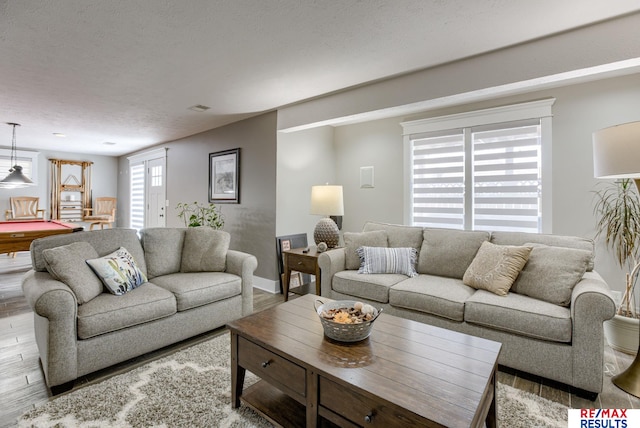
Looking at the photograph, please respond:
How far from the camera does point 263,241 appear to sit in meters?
4.25

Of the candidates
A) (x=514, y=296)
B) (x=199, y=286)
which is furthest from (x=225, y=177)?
(x=514, y=296)

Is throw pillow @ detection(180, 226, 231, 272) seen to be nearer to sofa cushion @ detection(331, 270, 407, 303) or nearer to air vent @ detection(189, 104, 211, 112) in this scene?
sofa cushion @ detection(331, 270, 407, 303)

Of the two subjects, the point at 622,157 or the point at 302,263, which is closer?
the point at 622,157

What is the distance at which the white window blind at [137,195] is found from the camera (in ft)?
22.8

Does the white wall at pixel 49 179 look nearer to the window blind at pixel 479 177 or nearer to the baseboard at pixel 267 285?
the baseboard at pixel 267 285

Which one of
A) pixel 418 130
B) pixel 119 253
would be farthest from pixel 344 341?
pixel 418 130

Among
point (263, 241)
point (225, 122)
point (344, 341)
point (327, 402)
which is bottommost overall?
point (327, 402)

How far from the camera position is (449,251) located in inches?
113

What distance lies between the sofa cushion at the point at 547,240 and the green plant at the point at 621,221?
2.31ft

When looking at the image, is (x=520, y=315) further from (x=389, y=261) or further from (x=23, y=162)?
(x=23, y=162)

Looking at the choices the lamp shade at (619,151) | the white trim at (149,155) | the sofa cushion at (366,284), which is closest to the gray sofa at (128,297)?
the sofa cushion at (366,284)

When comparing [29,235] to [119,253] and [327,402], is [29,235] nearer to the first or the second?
[119,253]

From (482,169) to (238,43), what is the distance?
3005 mm

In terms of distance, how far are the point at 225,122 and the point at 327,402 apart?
429 centimetres
